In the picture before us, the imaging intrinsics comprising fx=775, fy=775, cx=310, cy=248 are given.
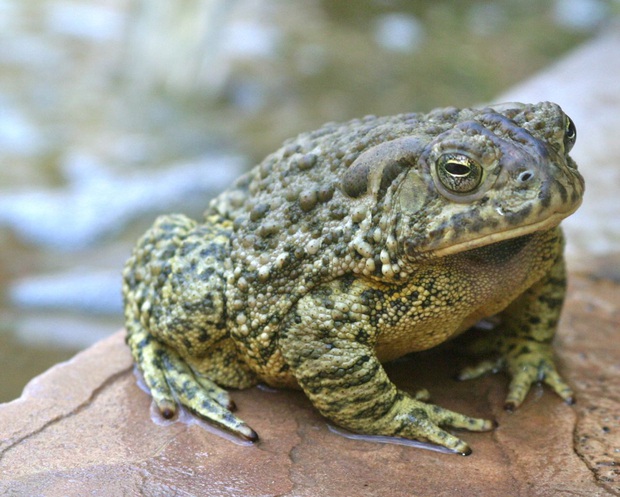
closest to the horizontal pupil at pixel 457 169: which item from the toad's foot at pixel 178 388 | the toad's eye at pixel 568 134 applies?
the toad's eye at pixel 568 134

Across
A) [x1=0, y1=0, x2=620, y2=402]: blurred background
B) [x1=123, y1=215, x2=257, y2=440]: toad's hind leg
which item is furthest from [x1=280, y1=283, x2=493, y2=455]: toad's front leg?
[x1=0, y1=0, x2=620, y2=402]: blurred background

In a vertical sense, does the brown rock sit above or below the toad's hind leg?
below

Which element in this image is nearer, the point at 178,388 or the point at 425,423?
the point at 425,423

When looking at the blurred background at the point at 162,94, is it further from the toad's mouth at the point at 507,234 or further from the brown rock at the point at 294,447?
the toad's mouth at the point at 507,234

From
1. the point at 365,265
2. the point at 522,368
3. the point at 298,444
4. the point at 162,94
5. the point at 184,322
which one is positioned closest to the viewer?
the point at 365,265

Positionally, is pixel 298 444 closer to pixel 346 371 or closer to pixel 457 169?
pixel 346 371


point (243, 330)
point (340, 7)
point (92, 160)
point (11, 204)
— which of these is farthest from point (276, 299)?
point (340, 7)

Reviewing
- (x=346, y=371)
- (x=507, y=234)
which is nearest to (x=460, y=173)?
(x=507, y=234)

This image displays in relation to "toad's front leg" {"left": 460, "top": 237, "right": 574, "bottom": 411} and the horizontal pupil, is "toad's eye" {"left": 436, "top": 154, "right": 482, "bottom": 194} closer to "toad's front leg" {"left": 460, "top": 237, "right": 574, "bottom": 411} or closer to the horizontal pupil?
the horizontal pupil
